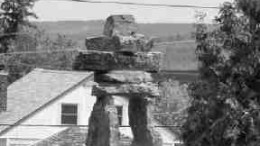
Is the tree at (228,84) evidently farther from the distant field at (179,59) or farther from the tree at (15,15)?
the tree at (15,15)

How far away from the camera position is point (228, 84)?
29.0 m

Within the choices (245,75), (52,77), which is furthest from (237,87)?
(52,77)

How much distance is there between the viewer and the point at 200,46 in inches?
1159

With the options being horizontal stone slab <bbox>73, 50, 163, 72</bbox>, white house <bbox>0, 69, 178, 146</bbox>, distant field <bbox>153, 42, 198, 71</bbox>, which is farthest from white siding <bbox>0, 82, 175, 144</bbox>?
horizontal stone slab <bbox>73, 50, 163, 72</bbox>

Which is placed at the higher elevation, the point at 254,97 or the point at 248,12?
the point at 248,12

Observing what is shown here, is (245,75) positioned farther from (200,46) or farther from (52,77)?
(52,77)

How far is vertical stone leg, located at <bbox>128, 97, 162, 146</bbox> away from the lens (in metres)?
24.8

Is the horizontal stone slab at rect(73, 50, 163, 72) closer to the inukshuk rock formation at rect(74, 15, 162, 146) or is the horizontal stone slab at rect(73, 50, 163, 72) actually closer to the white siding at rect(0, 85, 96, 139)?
the inukshuk rock formation at rect(74, 15, 162, 146)

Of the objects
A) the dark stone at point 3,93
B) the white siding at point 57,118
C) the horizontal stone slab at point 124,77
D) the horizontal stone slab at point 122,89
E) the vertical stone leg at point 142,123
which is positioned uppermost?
the horizontal stone slab at point 124,77

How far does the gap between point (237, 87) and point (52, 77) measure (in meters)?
25.7

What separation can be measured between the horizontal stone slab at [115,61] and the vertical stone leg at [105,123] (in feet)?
2.08

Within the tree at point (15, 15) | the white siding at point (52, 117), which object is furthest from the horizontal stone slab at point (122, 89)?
the tree at point (15, 15)

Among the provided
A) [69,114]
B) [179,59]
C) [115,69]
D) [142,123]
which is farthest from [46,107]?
[115,69]

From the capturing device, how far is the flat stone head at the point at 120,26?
24484mm
